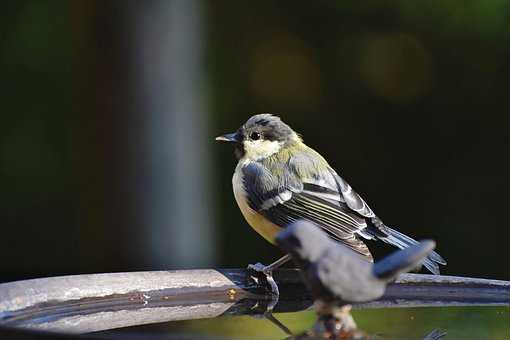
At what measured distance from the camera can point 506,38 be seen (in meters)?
5.26

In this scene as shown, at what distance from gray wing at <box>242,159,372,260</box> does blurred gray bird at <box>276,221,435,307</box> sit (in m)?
1.43

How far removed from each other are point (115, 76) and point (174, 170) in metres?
0.51

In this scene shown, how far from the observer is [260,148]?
3205 millimetres

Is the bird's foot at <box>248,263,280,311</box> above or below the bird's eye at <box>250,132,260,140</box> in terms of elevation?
below

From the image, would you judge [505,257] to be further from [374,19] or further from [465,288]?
[465,288]

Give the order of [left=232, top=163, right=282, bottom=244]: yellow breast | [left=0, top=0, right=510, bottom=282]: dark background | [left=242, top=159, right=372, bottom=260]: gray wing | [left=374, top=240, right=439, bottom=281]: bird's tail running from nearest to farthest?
[left=374, top=240, right=439, bottom=281]: bird's tail → [left=242, top=159, right=372, bottom=260]: gray wing → [left=232, top=163, right=282, bottom=244]: yellow breast → [left=0, top=0, right=510, bottom=282]: dark background

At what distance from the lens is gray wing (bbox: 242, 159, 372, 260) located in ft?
9.40

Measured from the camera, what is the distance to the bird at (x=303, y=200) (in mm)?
2872

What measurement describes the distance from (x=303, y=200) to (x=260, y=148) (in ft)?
1.19

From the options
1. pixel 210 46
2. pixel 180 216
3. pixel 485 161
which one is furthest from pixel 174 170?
pixel 485 161

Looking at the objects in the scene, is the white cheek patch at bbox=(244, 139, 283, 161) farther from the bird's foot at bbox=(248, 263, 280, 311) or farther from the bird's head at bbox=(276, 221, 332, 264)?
the bird's head at bbox=(276, 221, 332, 264)

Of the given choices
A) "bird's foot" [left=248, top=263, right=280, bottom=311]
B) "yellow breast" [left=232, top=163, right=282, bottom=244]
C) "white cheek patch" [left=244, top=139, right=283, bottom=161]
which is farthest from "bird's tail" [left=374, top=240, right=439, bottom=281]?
"white cheek patch" [left=244, top=139, right=283, bottom=161]

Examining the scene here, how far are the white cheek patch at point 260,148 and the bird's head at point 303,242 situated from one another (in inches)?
70.9

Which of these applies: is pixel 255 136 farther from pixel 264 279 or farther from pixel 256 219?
pixel 264 279
